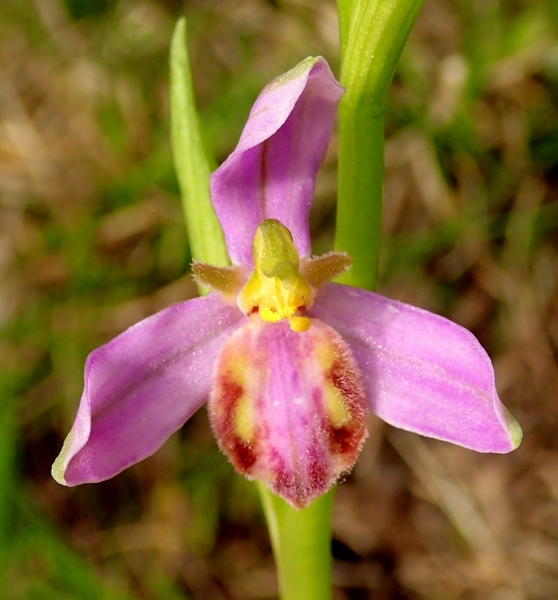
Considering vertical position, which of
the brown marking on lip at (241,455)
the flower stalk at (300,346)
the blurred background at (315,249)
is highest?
the flower stalk at (300,346)

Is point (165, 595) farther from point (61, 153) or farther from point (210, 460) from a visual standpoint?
point (61, 153)

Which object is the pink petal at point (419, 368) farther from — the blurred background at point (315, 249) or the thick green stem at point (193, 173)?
the blurred background at point (315, 249)

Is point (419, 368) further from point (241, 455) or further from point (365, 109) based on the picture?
point (365, 109)

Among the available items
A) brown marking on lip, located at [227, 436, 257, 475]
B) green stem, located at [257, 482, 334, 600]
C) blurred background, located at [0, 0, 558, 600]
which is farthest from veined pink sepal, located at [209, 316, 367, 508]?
blurred background, located at [0, 0, 558, 600]

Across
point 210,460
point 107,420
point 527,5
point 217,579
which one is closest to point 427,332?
point 107,420

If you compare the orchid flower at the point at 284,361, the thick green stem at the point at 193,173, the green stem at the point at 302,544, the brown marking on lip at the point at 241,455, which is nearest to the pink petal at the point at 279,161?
the orchid flower at the point at 284,361

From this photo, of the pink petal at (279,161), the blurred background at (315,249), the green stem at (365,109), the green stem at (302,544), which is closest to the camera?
the pink petal at (279,161)
